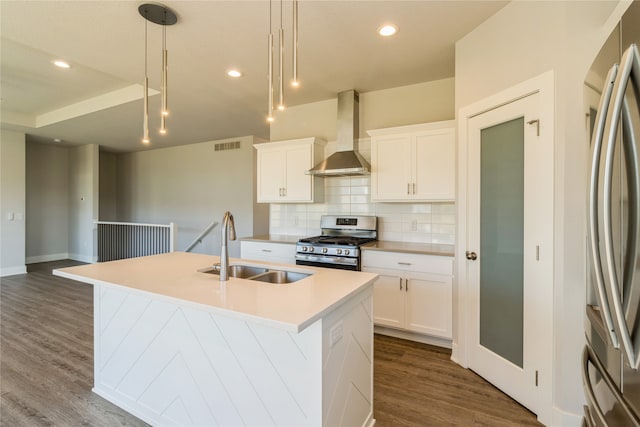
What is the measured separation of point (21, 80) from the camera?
412 centimetres

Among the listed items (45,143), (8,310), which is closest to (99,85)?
(8,310)

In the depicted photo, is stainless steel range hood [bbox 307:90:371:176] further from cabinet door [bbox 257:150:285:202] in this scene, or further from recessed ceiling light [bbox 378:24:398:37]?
recessed ceiling light [bbox 378:24:398:37]

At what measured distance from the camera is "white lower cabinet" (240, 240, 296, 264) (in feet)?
12.7

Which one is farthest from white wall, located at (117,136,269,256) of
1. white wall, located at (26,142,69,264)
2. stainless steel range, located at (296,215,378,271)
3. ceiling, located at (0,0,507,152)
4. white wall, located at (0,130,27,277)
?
stainless steel range, located at (296,215,378,271)

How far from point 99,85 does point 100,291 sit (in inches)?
129

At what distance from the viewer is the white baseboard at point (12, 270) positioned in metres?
5.96

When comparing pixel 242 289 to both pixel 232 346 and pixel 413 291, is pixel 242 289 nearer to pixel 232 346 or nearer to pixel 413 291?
pixel 232 346

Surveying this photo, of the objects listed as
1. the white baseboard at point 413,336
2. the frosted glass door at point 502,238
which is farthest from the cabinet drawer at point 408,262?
the white baseboard at point 413,336

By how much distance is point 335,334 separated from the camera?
1.55 metres

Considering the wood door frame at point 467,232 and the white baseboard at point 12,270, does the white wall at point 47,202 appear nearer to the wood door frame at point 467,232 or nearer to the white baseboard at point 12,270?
the white baseboard at point 12,270

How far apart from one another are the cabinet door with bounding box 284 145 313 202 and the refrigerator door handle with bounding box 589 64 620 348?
321 cm

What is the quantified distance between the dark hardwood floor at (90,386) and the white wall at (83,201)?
409 centimetres

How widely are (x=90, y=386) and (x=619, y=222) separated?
330 centimetres

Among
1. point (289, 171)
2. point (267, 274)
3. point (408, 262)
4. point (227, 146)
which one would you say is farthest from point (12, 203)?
point (408, 262)
